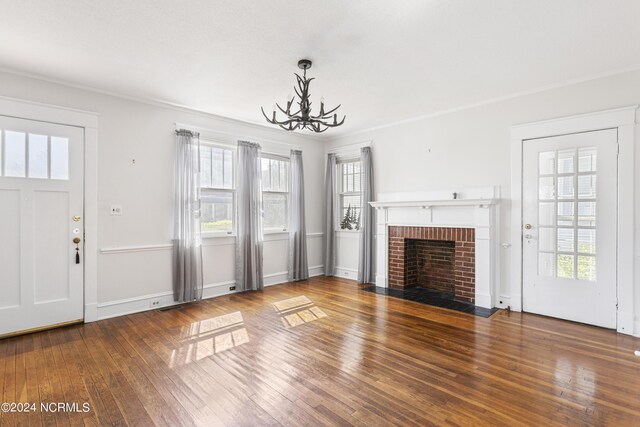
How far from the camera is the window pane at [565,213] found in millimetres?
3793

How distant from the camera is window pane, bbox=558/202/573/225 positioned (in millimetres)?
3793

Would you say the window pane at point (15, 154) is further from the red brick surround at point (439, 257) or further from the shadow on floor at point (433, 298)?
the red brick surround at point (439, 257)

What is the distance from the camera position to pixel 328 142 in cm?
661

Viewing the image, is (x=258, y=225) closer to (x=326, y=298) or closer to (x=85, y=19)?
(x=326, y=298)

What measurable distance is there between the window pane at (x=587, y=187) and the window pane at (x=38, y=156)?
602cm

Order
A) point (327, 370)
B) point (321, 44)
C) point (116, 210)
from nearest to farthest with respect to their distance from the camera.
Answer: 1. point (327, 370)
2. point (321, 44)
3. point (116, 210)

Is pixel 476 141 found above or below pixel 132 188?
above

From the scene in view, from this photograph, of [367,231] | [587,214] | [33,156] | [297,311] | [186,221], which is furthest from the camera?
[367,231]

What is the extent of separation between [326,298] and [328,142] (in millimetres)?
3243

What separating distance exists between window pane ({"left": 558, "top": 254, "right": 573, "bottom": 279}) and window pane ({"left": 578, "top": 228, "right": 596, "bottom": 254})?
16cm

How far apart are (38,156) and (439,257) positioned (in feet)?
17.9

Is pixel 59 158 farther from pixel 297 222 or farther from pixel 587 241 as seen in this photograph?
pixel 587 241

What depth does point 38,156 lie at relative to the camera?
3.57m

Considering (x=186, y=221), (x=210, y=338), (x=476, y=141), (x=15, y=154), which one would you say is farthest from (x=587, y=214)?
(x=15, y=154)
